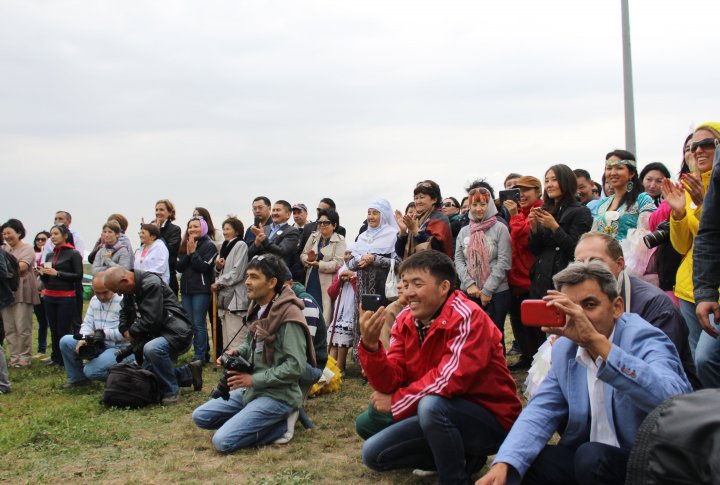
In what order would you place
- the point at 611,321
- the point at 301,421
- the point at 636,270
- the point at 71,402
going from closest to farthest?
the point at 611,321 < the point at 636,270 < the point at 301,421 < the point at 71,402

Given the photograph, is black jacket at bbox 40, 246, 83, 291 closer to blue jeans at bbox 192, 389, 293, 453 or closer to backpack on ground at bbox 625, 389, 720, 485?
blue jeans at bbox 192, 389, 293, 453

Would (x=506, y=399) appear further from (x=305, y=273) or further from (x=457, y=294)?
(x=305, y=273)

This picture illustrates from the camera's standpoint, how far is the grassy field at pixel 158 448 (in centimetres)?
452

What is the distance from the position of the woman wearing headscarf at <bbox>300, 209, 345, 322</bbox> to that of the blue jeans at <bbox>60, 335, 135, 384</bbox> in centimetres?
232

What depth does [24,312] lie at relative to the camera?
9.46 meters

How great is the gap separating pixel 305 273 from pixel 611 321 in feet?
20.6

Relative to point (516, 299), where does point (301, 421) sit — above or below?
below

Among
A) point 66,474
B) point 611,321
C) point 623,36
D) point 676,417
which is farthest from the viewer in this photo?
point 623,36

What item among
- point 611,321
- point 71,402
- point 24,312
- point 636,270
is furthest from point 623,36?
point 24,312

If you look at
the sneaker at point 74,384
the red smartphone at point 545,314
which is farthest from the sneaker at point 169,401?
the red smartphone at point 545,314

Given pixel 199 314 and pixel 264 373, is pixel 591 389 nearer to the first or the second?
pixel 264 373

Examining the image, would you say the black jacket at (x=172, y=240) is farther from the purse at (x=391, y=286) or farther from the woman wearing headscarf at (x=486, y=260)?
the woman wearing headscarf at (x=486, y=260)

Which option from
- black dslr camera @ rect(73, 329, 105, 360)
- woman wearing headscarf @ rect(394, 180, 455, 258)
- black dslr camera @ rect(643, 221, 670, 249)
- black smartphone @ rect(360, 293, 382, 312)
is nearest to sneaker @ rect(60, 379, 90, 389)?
black dslr camera @ rect(73, 329, 105, 360)

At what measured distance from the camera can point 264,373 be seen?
5172mm
